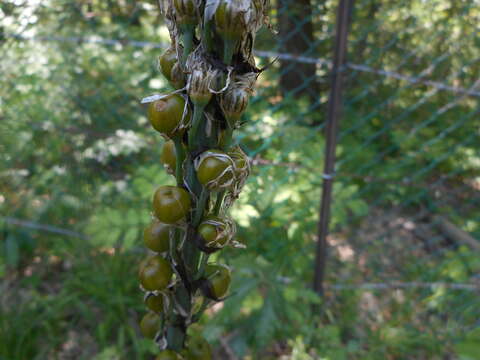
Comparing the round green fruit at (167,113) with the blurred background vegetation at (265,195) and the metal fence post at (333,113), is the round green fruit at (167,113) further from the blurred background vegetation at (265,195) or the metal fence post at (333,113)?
the metal fence post at (333,113)

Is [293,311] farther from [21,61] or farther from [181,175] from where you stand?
[21,61]

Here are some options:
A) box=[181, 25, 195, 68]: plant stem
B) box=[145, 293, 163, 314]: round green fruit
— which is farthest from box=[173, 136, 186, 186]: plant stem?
box=[145, 293, 163, 314]: round green fruit

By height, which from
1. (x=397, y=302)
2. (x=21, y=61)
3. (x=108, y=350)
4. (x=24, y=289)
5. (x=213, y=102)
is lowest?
(x=397, y=302)

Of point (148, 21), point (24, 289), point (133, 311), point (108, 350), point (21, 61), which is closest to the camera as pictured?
point (108, 350)

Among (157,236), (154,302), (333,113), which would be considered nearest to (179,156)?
(157,236)

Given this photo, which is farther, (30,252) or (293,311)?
(30,252)

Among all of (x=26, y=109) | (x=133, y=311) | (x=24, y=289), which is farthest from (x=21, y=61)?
(x=133, y=311)

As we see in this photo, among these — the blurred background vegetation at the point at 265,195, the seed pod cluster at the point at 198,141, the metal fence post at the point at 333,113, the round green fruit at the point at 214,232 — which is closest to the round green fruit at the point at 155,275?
the seed pod cluster at the point at 198,141
